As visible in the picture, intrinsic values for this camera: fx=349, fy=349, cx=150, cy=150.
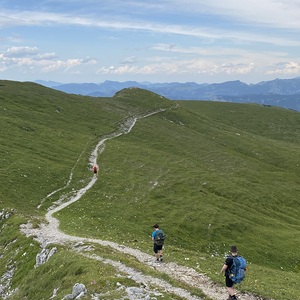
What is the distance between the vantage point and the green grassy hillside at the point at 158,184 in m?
45.9

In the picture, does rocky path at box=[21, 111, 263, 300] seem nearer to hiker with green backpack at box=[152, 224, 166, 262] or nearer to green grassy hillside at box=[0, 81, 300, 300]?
hiker with green backpack at box=[152, 224, 166, 262]

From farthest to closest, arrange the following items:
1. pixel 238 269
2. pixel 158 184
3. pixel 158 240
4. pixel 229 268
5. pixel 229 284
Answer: pixel 158 184, pixel 158 240, pixel 229 284, pixel 229 268, pixel 238 269

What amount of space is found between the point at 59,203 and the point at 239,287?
39.3 metres

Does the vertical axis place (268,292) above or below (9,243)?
above

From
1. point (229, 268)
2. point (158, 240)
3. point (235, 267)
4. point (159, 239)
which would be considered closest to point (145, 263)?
point (158, 240)

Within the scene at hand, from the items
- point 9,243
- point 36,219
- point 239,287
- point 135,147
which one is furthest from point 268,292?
point 135,147

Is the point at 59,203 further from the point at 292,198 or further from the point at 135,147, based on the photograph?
the point at 292,198

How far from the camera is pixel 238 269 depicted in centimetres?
2116

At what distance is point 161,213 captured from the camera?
59219 mm

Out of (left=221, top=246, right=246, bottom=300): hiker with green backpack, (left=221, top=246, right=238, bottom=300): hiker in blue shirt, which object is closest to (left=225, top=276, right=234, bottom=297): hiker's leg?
(left=221, top=246, right=238, bottom=300): hiker in blue shirt

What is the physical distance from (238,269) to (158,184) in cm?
5315

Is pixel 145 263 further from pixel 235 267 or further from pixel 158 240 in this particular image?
pixel 235 267

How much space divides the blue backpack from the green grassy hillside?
5063mm

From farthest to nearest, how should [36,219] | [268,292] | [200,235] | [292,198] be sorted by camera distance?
[292,198], [200,235], [36,219], [268,292]
